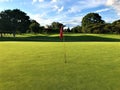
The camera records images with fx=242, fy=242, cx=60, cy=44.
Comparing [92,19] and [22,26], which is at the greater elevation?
[92,19]

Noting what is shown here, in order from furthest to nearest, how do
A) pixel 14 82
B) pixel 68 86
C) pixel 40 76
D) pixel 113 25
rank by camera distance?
pixel 113 25 → pixel 40 76 → pixel 14 82 → pixel 68 86

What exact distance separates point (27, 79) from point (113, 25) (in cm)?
7342

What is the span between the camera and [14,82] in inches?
273

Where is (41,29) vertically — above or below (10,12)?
below

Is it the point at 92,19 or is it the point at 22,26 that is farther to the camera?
the point at 92,19

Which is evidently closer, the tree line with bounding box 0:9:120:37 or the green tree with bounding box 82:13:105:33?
the tree line with bounding box 0:9:120:37

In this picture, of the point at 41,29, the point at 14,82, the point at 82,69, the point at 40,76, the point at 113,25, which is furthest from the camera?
the point at 41,29

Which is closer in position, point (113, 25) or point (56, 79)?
point (56, 79)

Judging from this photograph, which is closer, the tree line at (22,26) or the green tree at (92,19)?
the tree line at (22,26)

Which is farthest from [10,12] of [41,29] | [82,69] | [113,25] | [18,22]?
[82,69]

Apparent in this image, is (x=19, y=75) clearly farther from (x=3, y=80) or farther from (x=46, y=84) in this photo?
(x=46, y=84)

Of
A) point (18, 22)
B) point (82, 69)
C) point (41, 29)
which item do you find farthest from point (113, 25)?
point (82, 69)

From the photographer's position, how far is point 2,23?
7900 cm

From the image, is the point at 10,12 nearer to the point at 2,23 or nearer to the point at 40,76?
the point at 2,23
